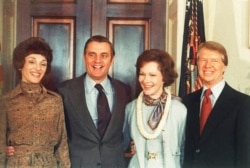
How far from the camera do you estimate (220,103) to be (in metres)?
2.44

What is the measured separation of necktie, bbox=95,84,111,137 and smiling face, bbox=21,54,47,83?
0.38 m

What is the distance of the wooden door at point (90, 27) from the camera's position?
3.92 meters

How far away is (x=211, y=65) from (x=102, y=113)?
68 centimetres

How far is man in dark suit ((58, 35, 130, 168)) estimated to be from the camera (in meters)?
2.58

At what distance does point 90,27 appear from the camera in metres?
3.93

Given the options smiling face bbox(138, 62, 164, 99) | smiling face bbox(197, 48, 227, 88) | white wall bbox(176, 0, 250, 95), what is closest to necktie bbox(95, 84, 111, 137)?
smiling face bbox(138, 62, 164, 99)

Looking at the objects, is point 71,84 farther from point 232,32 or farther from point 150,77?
point 232,32

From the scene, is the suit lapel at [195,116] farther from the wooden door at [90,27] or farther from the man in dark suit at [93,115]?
the wooden door at [90,27]

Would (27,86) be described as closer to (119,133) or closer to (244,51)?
(119,133)

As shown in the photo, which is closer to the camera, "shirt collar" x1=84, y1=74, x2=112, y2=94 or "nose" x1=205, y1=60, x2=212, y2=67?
"nose" x1=205, y1=60, x2=212, y2=67

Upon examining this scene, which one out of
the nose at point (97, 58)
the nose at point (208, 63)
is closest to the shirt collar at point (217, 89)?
the nose at point (208, 63)

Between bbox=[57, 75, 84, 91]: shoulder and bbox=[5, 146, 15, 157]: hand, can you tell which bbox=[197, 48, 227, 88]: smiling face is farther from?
bbox=[5, 146, 15, 157]: hand

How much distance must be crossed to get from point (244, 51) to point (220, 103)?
1.15 m

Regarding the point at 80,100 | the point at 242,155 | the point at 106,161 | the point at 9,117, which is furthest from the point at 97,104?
the point at 242,155
